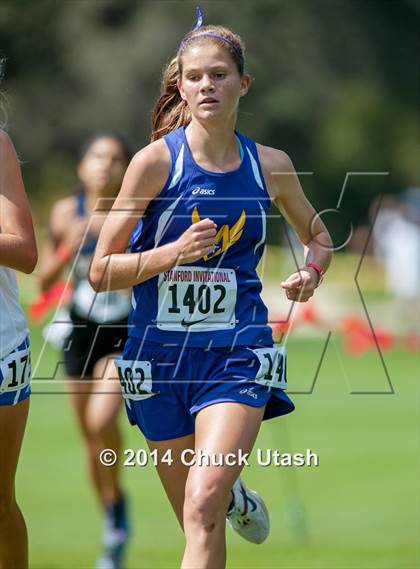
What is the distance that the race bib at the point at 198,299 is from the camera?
4625mm

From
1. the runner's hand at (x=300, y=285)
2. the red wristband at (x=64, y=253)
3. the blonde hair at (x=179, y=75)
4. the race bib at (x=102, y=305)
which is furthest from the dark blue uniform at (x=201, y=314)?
the red wristband at (x=64, y=253)

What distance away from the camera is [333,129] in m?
39.0

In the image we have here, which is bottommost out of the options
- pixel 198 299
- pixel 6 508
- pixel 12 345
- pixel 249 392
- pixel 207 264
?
pixel 6 508

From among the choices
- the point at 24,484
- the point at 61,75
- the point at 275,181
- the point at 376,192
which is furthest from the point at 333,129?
the point at 275,181

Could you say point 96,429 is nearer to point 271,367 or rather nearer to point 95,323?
point 95,323

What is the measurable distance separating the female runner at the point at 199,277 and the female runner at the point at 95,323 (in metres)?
2.00

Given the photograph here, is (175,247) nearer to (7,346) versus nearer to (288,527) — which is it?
(7,346)

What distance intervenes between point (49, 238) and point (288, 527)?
2386 millimetres

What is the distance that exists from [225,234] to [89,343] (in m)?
2.82

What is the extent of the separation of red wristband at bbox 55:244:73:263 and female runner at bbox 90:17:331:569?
2.43 meters

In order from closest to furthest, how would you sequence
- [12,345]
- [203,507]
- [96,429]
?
[203,507]
[12,345]
[96,429]

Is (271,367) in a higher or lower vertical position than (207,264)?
lower

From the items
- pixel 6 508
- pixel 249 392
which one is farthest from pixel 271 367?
pixel 6 508

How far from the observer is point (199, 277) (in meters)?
4.62
